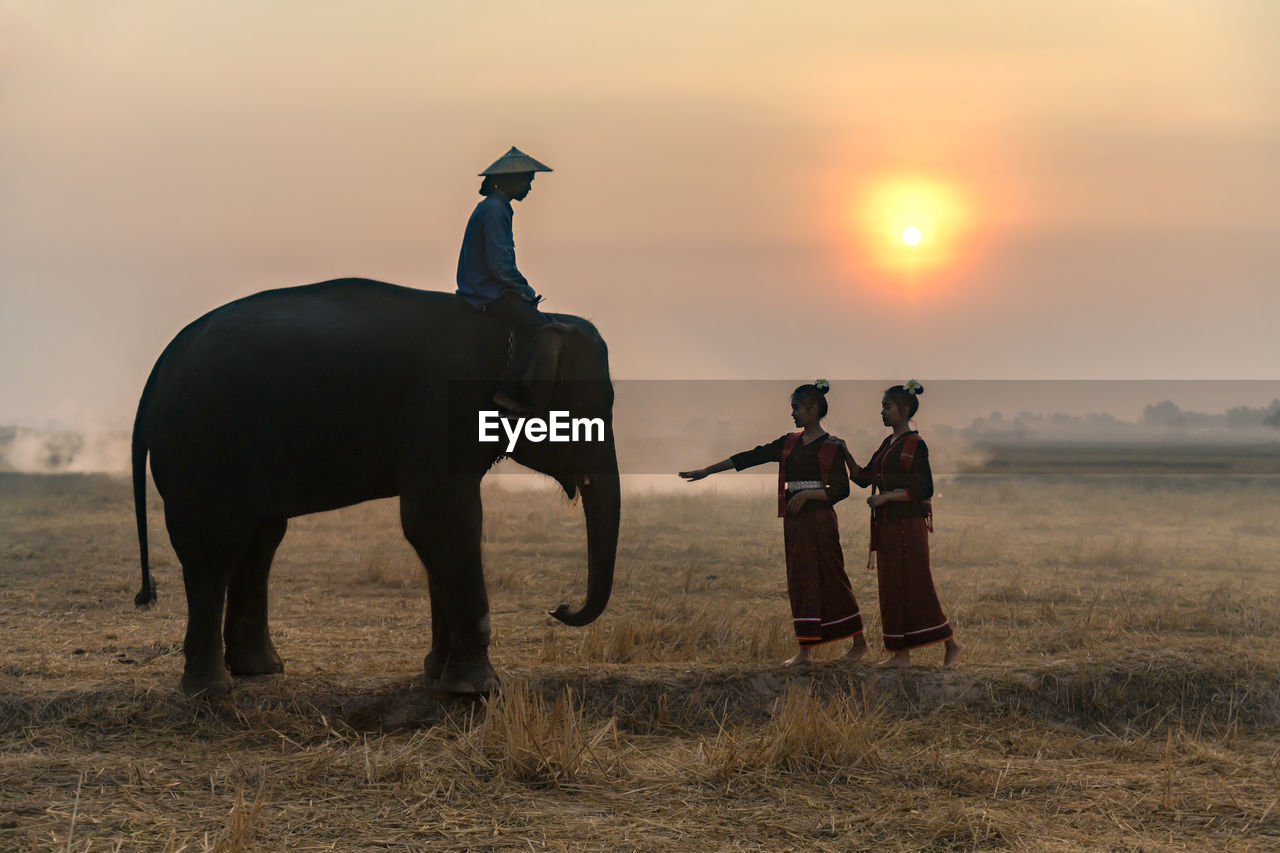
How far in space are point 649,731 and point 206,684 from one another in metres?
2.76

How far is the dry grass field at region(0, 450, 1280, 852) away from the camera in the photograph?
599 cm

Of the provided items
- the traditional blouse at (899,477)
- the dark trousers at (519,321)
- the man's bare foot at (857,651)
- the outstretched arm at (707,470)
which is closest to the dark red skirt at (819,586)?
the man's bare foot at (857,651)

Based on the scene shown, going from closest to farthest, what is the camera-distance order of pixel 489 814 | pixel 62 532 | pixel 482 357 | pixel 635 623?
pixel 489 814 → pixel 482 357 → pixel 635 623 → pixel 62 532

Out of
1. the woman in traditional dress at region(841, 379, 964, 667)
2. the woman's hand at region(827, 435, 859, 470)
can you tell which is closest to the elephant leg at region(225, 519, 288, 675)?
the woman's hand at region(827, 435, 859, 470)

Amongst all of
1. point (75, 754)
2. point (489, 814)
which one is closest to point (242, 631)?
point (75, 754)

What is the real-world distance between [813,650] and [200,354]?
4796 mm

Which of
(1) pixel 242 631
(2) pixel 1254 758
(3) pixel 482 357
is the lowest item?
(2) pixel 1254 758

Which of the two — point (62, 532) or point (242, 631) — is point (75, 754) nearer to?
point (242, 631)

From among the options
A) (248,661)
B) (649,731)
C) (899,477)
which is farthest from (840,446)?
(248,661)

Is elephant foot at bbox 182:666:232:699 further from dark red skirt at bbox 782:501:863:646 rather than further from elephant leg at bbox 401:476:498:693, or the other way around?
dark red skirt at bbox 782:501:863:646

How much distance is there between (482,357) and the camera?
8.02 metres

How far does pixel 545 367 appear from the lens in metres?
7.92

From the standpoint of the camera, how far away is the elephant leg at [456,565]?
25.8ft

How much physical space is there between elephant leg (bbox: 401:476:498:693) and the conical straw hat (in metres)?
1.98
